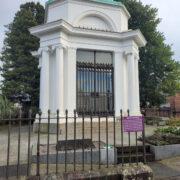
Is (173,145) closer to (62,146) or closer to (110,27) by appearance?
(62,146)

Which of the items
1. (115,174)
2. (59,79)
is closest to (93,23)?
(59,79)

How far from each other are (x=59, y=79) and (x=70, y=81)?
690 mm

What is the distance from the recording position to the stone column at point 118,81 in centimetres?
1500

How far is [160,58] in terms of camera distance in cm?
2355

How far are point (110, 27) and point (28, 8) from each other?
1245 centimetres

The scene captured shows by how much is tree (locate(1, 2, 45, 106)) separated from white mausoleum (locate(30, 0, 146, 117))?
7865 mm

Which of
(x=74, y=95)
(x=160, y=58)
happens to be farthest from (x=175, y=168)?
(x=160, y=58)

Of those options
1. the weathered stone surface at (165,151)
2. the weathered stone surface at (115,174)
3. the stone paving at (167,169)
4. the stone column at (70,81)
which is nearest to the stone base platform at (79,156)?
the stone paving at (167,169)

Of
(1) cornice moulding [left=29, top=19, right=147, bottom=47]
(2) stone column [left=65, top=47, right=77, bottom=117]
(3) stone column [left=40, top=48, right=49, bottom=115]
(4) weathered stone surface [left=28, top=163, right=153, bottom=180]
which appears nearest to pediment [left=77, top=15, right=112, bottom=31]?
(1) cornice moulding [left=29, top=19, right=147, bottom=47]

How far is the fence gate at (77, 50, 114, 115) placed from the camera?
14.5 meters

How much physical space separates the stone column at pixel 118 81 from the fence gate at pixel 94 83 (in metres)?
0.20

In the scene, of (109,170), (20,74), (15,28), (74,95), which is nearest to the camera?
(109,170)

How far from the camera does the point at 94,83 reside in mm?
14680

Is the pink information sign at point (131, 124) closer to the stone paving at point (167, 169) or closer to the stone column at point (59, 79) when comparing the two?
the stone paving at point (167, 169)
